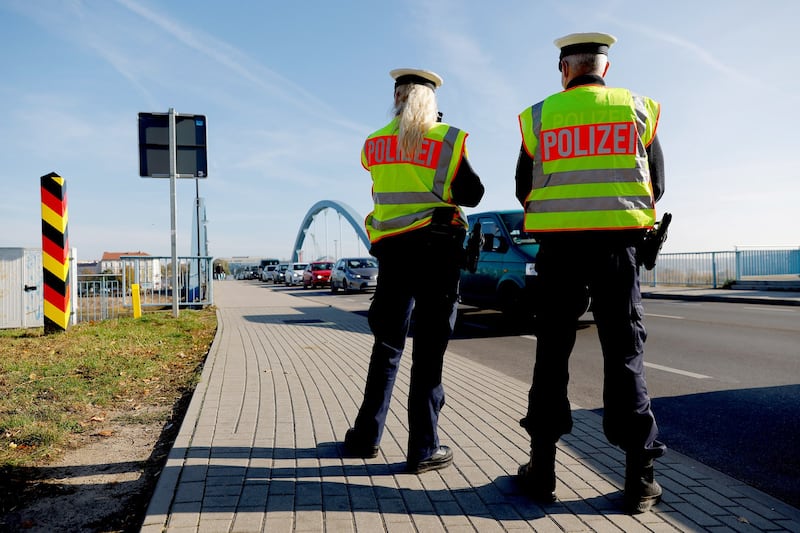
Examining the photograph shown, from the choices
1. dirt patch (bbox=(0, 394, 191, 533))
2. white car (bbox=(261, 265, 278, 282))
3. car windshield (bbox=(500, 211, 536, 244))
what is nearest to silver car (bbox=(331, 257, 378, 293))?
car windshield (bbox=(500, 211, 536, 244))

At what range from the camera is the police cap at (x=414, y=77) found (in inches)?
123

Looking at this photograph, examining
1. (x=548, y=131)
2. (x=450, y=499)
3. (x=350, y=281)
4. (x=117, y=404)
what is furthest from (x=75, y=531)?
(x=350, y=281)

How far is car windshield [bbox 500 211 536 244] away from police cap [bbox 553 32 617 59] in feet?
23.8

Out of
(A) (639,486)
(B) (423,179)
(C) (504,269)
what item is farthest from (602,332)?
(C) (504,269)

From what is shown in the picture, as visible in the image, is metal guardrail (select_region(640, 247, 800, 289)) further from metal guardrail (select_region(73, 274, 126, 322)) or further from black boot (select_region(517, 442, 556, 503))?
black boot (select_region(517, 442, 556, 503))

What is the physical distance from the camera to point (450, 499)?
8.67ft

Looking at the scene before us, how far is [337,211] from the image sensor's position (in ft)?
253

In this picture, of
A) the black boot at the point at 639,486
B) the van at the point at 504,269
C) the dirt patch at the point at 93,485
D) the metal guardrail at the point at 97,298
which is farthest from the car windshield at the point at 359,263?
the black boot at the point at 639,486

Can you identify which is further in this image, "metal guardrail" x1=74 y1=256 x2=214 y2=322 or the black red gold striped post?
"metal guardrail" x1=74 y1=256 x2=214 y2=322

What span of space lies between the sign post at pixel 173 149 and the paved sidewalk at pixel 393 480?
7162 millimetres

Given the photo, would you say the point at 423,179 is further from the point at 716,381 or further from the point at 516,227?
the point at 516,227

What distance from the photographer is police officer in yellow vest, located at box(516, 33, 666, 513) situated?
2547 millimetres

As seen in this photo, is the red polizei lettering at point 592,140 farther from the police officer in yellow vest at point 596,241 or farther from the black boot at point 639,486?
the black boot at point 639,486

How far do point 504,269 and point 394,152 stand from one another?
6948mm
